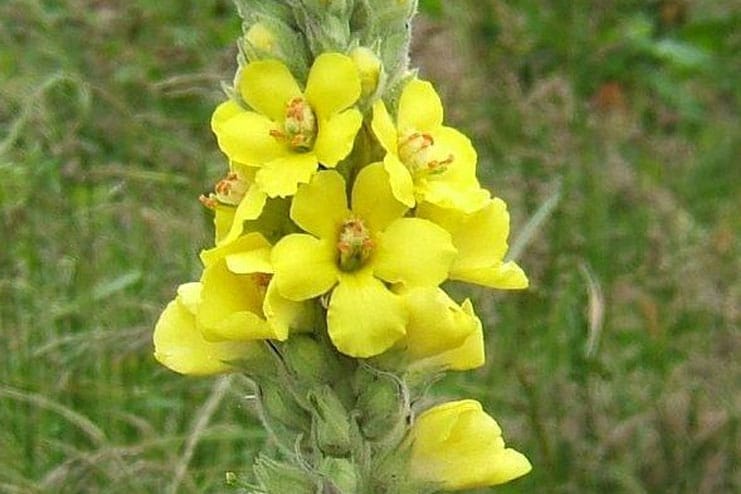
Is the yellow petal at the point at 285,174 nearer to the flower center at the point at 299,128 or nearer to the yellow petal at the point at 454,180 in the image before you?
the flower center at the point at 299,128

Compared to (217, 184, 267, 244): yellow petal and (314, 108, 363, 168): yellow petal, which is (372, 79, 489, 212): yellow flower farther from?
(217, 184, 267, 244): yellow petal

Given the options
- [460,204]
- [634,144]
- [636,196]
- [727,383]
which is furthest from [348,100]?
[634,144]

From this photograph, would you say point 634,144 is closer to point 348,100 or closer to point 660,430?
point 660,430

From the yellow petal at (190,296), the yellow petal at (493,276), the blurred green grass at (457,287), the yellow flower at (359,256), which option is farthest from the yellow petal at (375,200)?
the blurred green grass at (457,287)

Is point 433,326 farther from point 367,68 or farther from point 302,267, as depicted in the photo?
point 367,68

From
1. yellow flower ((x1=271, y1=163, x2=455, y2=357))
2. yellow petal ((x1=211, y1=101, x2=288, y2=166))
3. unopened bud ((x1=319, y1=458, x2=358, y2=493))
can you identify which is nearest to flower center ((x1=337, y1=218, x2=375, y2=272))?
yellow flower ((x1=271, y1=163, x2=455, y2=357))
